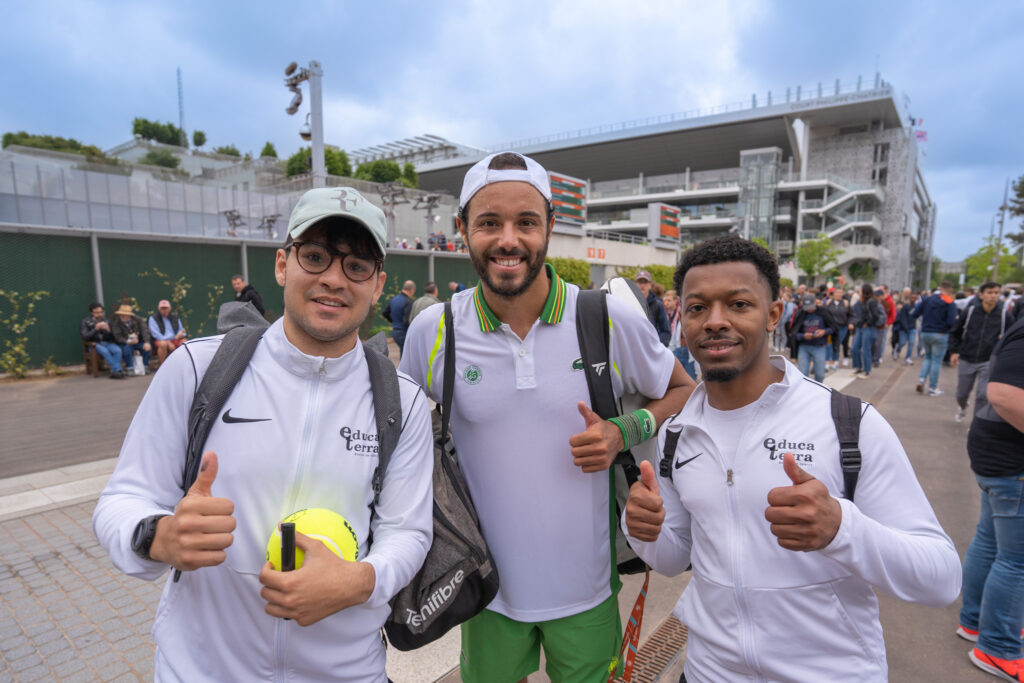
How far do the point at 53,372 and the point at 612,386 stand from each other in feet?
47.0

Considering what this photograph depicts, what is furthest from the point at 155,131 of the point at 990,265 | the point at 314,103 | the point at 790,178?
the point at 990,265

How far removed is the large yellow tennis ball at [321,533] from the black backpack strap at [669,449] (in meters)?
1.02

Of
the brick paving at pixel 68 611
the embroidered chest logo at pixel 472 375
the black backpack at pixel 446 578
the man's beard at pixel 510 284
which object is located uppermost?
the man's beard at pixel 510 284

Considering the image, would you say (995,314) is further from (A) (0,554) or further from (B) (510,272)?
(A) (0,554)

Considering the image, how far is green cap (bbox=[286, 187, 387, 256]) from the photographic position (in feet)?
5.11

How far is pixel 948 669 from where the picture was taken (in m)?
2.91

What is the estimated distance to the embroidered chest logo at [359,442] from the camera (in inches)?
60.7

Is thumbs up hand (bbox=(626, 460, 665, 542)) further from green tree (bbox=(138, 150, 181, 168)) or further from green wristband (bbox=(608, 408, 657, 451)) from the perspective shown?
green tree (bbox=(138, 150, 181, 168))

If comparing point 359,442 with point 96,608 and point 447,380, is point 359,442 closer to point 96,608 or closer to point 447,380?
point 447,380

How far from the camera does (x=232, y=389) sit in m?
1.50

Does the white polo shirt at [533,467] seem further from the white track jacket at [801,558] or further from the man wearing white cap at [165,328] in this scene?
the man wearing white cap at [165,328]

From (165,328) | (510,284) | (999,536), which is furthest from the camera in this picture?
(165,328)

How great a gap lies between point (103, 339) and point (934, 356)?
1769 cm

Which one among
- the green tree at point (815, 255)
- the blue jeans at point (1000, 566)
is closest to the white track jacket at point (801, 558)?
the blue jeans at point (1000, 566)
